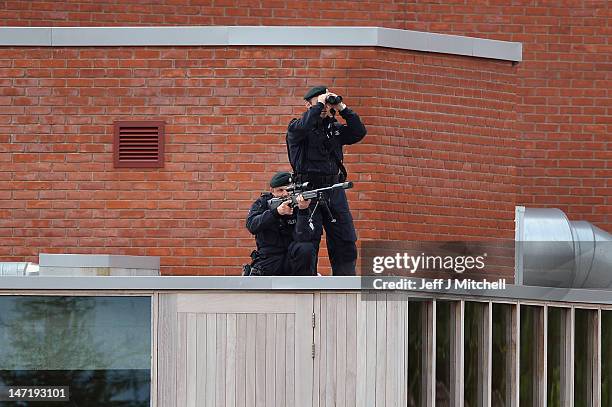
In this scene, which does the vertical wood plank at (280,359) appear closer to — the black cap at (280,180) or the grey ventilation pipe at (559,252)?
the black cap at (280,180)

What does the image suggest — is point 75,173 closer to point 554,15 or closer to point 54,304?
point 54,304

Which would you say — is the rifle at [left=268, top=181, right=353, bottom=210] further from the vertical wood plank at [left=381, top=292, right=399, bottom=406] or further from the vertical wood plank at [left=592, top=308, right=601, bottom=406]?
the vertical wood plank at [left=592, top=308, right=601, bottom=406]

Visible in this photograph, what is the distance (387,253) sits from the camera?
1614 cm

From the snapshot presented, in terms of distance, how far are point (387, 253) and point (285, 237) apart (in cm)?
277

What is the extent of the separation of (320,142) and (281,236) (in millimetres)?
915

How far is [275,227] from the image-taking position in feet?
44.2

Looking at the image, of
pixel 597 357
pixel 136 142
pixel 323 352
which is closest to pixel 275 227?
pixel 323 352

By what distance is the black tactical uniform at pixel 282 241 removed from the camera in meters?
13.4

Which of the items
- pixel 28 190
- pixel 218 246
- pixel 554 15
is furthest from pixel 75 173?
pixel 554 15

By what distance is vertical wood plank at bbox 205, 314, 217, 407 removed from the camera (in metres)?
13.1

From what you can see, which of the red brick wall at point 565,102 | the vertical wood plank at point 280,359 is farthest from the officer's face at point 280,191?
the red brick wall at point 565,102

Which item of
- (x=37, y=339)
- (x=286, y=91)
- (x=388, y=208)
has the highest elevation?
(x=286, y=91)

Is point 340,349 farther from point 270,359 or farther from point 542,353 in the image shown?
point 542,353

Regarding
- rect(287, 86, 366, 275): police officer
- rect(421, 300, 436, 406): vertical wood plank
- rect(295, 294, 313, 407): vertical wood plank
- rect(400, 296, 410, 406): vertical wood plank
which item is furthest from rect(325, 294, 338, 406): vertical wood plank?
rect(287, 86, 366, 275): police officer
